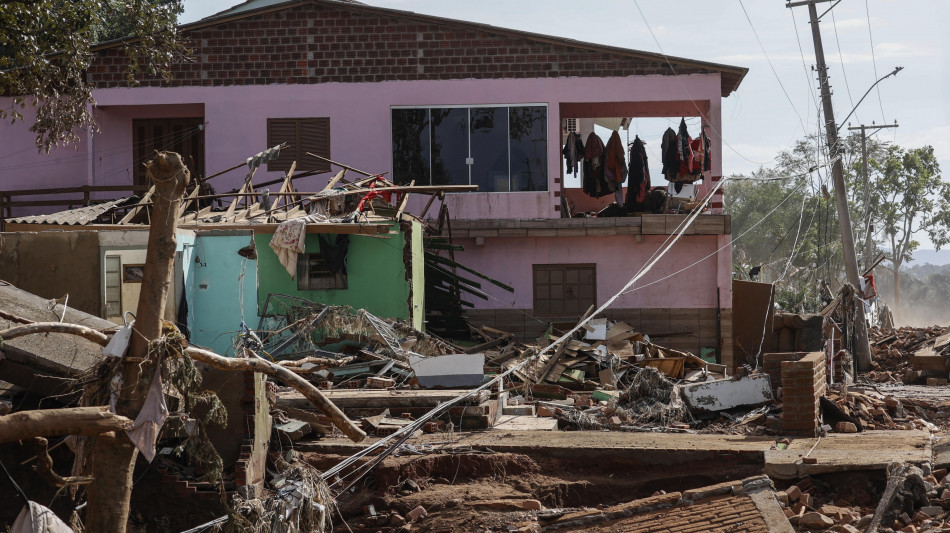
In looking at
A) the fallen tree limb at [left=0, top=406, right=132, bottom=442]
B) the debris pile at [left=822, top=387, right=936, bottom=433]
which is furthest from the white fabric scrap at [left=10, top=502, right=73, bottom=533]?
the debris pile at [left=822, top=387, right=936, bottom=433]

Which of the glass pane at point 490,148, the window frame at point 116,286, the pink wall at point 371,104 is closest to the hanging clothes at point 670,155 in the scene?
the pink wall at point 371,104

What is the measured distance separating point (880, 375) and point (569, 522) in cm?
1560

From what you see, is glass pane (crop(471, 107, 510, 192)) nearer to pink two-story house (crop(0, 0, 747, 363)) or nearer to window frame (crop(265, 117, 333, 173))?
pink two-story house (crop(0, 0, 747, 363))

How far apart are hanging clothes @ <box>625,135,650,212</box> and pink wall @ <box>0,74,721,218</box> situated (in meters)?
1.08

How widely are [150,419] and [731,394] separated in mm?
8158

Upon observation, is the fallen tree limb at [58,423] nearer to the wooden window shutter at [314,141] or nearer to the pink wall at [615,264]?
the pink wall at [615,264]

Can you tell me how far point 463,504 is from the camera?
31.9 feet

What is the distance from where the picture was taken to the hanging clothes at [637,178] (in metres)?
21.1

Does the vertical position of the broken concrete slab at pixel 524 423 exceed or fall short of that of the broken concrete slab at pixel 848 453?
it falls short

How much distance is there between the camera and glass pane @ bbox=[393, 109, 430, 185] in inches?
834

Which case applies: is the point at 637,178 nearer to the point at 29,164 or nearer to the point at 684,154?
the point at 684,154

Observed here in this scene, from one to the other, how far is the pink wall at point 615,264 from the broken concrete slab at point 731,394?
803 cm

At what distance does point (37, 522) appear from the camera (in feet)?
22.1

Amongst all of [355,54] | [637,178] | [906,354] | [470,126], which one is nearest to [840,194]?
[637,178]
